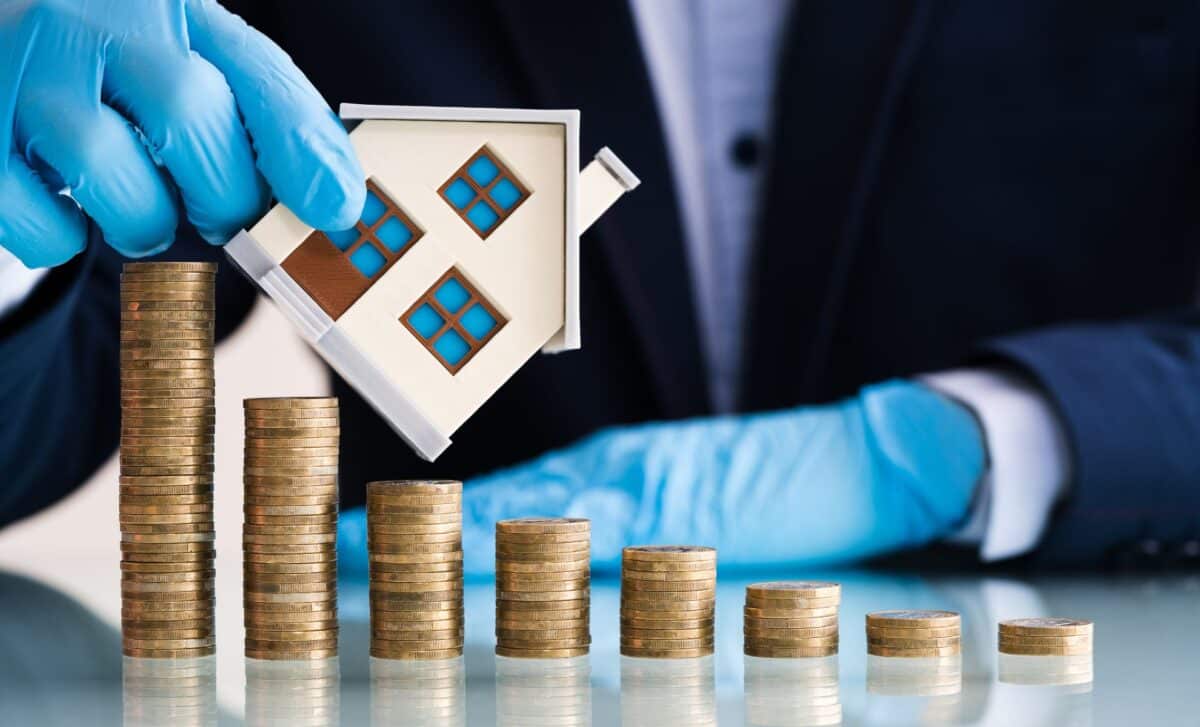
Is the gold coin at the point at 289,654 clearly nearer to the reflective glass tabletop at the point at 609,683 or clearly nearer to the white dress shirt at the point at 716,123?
the reflective glass tabletop at the point at 609,683

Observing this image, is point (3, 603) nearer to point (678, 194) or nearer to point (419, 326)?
point (419, 326)

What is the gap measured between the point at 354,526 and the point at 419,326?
712mm

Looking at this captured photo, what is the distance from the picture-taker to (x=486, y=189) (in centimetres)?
156

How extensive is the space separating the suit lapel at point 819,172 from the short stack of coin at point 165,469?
4.79 feet

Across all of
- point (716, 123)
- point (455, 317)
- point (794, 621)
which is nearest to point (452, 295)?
point (455, 317)

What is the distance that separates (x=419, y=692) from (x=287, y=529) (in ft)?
0.82

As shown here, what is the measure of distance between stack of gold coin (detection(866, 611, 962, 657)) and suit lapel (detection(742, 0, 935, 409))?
129cm

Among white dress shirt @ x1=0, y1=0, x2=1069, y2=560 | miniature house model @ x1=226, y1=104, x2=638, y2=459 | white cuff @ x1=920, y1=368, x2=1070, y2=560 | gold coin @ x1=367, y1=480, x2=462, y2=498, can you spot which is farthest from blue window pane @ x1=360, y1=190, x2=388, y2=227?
white dress shirt @ x1=0, y1=0, x2=1069, y2=560

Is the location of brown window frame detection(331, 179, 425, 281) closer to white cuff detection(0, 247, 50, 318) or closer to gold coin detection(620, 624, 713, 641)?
gold coin detection(620, 624, 713, 641)

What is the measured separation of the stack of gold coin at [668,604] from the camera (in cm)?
147

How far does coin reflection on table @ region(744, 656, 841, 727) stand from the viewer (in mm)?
1178

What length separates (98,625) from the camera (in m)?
1.69

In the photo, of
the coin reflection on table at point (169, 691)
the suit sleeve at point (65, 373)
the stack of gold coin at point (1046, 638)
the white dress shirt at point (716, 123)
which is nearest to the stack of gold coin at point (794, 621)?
the stack of gold coin at point (1046, 638)

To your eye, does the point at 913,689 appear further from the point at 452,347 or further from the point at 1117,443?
the point at 1117,443
